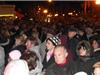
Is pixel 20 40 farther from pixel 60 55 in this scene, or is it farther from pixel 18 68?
pixel 18 68

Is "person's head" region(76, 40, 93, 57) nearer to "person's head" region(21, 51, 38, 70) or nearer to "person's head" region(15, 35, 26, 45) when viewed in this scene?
"person's head" region(21, 51, 38, 70)

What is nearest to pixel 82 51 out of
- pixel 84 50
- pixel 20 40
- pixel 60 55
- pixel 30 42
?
pixel 84 50

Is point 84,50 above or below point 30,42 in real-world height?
above

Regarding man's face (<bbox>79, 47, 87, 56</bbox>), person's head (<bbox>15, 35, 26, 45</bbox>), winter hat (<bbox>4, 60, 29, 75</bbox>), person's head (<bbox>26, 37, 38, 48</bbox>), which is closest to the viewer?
winter hat (<bbox>4, 60, 29, 75</bbox>)

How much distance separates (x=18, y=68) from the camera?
6.45 m

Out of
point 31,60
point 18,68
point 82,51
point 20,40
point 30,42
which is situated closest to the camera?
point 18,68

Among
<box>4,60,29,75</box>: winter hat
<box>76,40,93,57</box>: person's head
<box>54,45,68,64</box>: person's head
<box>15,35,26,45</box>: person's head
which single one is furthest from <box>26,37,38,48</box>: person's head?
<box>4,60,29,75</box>: winter hat

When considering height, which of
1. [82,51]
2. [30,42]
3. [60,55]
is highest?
[60,55]

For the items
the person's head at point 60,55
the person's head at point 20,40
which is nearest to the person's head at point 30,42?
the person's head at point 20,40

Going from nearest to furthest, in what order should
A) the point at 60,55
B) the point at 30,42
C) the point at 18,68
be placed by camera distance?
1. the point at 18,68
2. the point at 60,55
3. the point at 30,42

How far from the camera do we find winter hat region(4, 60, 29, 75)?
642cm

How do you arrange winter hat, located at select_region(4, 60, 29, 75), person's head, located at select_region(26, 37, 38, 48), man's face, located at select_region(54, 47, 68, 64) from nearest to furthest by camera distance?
1. winter hat, located at select_region(4, 60, 29, 75)
2. man's face, located at select_region(54, 47, 68, 64)
3. person's head, located at select_region(26, 37, 38, 48)

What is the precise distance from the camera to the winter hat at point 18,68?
642cm

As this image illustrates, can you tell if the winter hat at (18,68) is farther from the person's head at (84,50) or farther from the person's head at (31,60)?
the person's head at (84,50)
